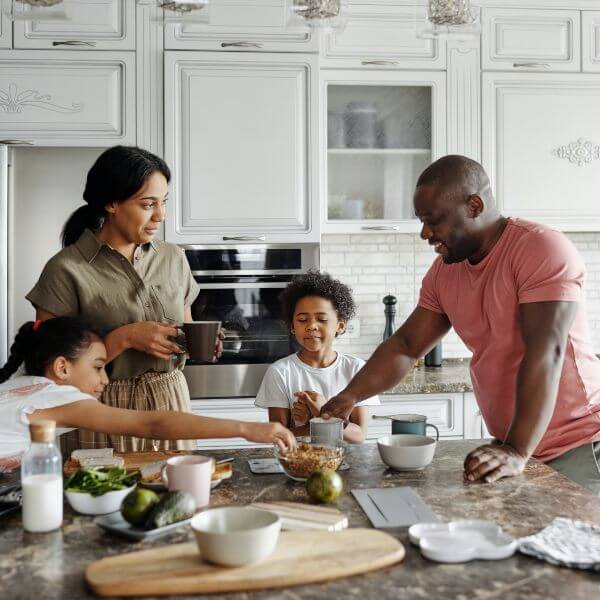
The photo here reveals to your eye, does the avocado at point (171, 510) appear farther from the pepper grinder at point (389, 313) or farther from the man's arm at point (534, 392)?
the pepper grinder at point (389, 313)

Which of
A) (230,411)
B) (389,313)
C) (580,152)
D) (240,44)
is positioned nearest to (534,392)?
(230,411)

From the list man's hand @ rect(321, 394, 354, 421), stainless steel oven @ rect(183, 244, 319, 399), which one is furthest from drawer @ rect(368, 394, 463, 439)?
man's hand @ rect(321, 394, 354, 421)

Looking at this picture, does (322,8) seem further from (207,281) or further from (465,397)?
(465,397)

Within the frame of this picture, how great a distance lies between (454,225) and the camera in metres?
2.05

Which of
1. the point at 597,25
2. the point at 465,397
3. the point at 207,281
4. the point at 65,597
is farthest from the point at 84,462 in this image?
the point at 597,25

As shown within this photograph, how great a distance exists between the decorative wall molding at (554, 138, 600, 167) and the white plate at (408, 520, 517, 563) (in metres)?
2.84

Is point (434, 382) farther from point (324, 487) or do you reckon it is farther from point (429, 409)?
point (324, 487)

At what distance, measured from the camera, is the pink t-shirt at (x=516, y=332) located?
196 centimetres

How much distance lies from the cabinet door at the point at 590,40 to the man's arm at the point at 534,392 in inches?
94.7

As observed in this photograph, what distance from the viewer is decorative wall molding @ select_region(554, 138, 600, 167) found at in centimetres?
386

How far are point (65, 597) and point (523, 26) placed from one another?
3.49 meters

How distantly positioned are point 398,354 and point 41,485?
1232mm

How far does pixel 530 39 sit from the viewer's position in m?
3.80

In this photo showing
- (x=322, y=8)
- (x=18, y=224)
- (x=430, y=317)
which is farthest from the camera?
(x=18, y=224)
